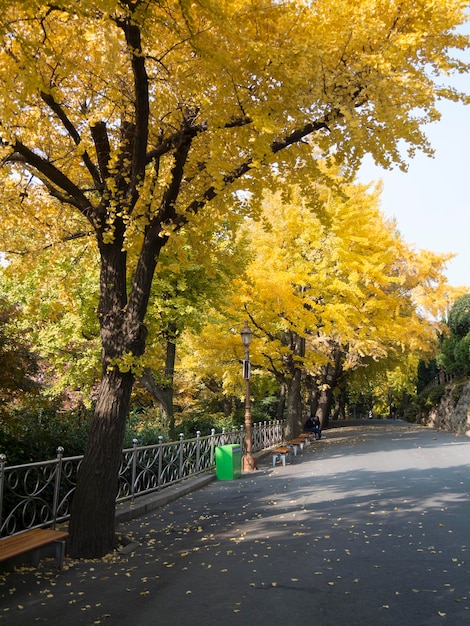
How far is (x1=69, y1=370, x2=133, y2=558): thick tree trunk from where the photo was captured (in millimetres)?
6432

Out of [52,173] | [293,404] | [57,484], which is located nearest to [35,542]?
[57,484]

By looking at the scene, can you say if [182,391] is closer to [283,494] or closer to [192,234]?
[283,494]

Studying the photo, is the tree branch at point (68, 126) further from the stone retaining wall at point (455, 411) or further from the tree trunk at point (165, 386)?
the stone retaining wall at point (455, 411)

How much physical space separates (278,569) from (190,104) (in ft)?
18.4

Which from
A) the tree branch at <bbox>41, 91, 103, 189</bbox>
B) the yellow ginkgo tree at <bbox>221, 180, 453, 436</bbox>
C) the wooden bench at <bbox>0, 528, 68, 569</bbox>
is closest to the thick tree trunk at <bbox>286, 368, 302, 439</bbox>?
the yellow ginkgo tree at <bbox>221, 180, 453, 436</bbox>

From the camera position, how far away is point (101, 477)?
6617mm

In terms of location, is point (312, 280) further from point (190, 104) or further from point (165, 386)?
point (190, 104)

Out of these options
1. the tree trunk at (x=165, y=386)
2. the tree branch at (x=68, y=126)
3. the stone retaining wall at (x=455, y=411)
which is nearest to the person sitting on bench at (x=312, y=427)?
the stone retaining wall at (x=455, y=411)

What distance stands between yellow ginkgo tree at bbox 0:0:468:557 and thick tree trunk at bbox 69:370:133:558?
14 mm

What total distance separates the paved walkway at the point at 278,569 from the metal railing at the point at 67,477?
79 centimetres

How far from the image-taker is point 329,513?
8289mm

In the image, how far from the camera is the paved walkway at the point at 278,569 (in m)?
4.34

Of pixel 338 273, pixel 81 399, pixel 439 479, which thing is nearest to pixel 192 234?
pixel 439 479

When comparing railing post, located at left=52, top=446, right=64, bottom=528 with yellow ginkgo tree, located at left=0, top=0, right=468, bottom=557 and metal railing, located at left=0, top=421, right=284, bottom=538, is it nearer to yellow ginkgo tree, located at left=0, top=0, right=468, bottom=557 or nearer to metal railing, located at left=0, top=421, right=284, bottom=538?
metal railing, located at left=0, top=421, right=284, bottom=538
